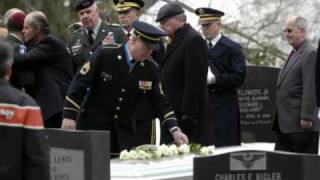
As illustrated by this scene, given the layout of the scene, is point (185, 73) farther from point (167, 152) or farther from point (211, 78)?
point (167, 152)

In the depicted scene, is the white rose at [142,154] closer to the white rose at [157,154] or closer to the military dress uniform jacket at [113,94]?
the white rose at [157,154]

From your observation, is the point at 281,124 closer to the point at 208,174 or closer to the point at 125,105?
the point at 125,105

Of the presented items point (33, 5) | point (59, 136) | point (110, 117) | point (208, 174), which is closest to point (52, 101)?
point (110, 117)

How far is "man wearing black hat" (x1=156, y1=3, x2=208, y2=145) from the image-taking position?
11742 millimetres

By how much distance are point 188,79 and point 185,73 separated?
0.14 metres

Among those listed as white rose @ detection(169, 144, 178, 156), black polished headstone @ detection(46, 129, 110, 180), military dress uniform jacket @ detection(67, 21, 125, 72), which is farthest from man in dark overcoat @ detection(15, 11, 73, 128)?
black polished headstone @ detection(46, 129, 110, 180)

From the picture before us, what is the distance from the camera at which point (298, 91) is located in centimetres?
1212

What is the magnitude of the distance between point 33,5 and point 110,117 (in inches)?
550

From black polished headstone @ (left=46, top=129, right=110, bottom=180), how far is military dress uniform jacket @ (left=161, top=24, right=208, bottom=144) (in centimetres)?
253

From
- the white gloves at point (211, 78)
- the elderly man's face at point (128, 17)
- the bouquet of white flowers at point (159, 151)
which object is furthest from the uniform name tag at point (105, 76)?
the white gloves at point (211, 78)

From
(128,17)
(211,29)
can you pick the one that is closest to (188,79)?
(128,17)

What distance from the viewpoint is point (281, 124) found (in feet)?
40.1

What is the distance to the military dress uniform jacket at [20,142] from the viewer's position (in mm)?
7520

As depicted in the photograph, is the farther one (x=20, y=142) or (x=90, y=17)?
(x=90, y=17)
